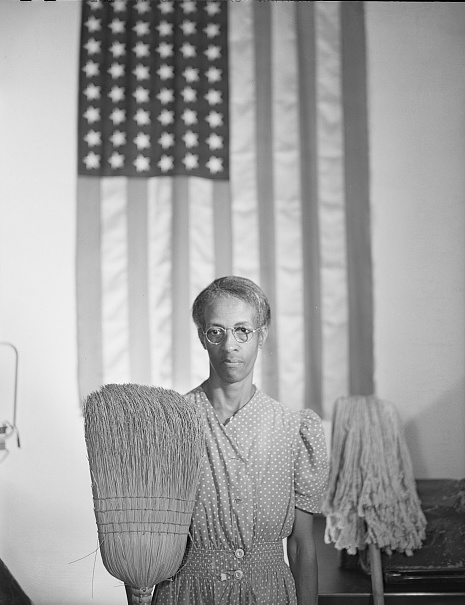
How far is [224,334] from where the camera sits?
6.28 feet

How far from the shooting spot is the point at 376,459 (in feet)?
8.73

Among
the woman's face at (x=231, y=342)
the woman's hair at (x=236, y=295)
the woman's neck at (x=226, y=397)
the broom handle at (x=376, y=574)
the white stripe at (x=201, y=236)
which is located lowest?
the broom handle at (x=376, y=574)

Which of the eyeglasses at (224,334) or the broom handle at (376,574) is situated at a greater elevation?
the eyeglasses at (224,334)

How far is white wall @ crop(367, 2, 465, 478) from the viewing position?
2834 millimetres

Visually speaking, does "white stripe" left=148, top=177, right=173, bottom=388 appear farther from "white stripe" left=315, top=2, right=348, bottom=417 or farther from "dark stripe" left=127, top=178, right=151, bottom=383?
"white stripe" left=315, top=2, right=348, bottom=417

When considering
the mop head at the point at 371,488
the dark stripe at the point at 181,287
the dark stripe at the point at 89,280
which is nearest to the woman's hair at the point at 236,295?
the mop head at the point at 371,488

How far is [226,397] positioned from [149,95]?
4.98 ft

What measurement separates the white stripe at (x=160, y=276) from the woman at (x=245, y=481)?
3.32ft

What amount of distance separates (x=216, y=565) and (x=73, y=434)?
115cm

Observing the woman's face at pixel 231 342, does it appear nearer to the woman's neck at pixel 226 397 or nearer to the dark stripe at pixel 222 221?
the woman's neck at pixel 226 397

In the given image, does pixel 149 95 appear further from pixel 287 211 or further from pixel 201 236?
pixel 287 211

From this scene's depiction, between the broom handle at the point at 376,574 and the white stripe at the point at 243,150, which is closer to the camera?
the broom handle at the point at 376,574

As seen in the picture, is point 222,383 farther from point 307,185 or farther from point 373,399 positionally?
point 307,185

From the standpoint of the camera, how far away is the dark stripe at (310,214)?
9.71 feet
